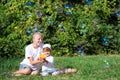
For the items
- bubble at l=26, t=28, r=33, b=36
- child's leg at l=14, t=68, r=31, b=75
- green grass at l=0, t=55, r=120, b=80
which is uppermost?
bubble at l=26, t=28, r=33, b=36

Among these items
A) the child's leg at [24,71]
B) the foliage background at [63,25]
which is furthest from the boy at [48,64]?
the foliage background at [63,25]

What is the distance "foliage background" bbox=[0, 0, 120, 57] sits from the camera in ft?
38.7

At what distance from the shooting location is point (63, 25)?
11.9m

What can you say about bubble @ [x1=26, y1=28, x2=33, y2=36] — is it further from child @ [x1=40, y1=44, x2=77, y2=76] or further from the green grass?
child @ [x1=40, y1=44, x2=77, y2=76]

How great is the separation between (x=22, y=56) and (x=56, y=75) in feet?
12.4

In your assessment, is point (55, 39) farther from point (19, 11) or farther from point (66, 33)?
point (19, 11)

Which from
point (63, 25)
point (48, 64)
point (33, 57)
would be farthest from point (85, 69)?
point (63, 25)

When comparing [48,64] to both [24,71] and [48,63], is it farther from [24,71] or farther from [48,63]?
[24,71]

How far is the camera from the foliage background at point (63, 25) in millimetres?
11781

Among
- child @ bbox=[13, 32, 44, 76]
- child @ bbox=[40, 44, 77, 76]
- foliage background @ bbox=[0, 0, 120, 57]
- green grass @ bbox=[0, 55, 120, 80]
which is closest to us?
green grass @ bbox=[0, 55, 120, 80]

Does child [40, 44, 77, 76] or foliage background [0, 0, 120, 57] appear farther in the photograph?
foliage background [0, 0, 120, 57]

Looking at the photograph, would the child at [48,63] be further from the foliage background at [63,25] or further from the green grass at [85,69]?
the foliage background at [63,25]

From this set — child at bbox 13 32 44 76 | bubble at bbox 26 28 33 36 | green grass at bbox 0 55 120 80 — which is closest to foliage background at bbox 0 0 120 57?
bubble at bbox 26 28 33 36

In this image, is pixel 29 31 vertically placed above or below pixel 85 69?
above
